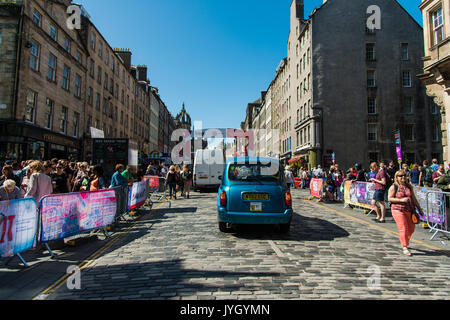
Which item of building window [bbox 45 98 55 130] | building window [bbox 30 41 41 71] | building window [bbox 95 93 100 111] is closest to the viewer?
building window [bbox 30 41 41 71]

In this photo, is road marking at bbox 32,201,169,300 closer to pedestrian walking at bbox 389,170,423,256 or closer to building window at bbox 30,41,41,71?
pedestrian walking at bbox 389,170,423,256

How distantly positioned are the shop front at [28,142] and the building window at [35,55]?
4086 millimetres

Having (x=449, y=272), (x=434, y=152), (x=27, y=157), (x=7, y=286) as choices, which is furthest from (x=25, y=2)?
(x=434, y=152)

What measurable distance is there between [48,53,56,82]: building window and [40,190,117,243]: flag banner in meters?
17.6

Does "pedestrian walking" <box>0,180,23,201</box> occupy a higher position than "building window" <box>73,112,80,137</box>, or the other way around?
"building window" <box>73,112,80,137</box>

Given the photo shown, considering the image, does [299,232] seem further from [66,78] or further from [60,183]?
[66,78]

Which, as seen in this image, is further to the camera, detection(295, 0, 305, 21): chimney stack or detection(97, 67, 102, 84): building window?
detection(295, 0, 305, 21): chimney stack

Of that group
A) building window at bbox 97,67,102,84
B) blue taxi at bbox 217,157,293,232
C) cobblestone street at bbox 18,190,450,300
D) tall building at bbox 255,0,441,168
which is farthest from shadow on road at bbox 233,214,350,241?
building window at bbox 97,67,102,84

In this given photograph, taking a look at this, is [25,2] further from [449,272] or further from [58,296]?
[449,272]

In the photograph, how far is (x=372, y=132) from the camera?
107 ft

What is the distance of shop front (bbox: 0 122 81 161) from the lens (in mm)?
16000

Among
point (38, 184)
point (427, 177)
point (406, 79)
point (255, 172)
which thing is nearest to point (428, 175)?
point (427, 177)

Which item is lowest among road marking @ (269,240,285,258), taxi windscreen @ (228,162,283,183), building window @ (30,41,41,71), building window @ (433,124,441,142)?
road marking @ (269,240,285,258)

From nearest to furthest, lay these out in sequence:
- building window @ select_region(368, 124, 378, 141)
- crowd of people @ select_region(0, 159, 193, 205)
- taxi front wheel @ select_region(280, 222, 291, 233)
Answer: crowd of people @ select_region(0, 159, 193, 205) < taxi front wheel @ select_region(280, 222, 291, 233) < building window @ select_region(368, 124, 378, 141)
